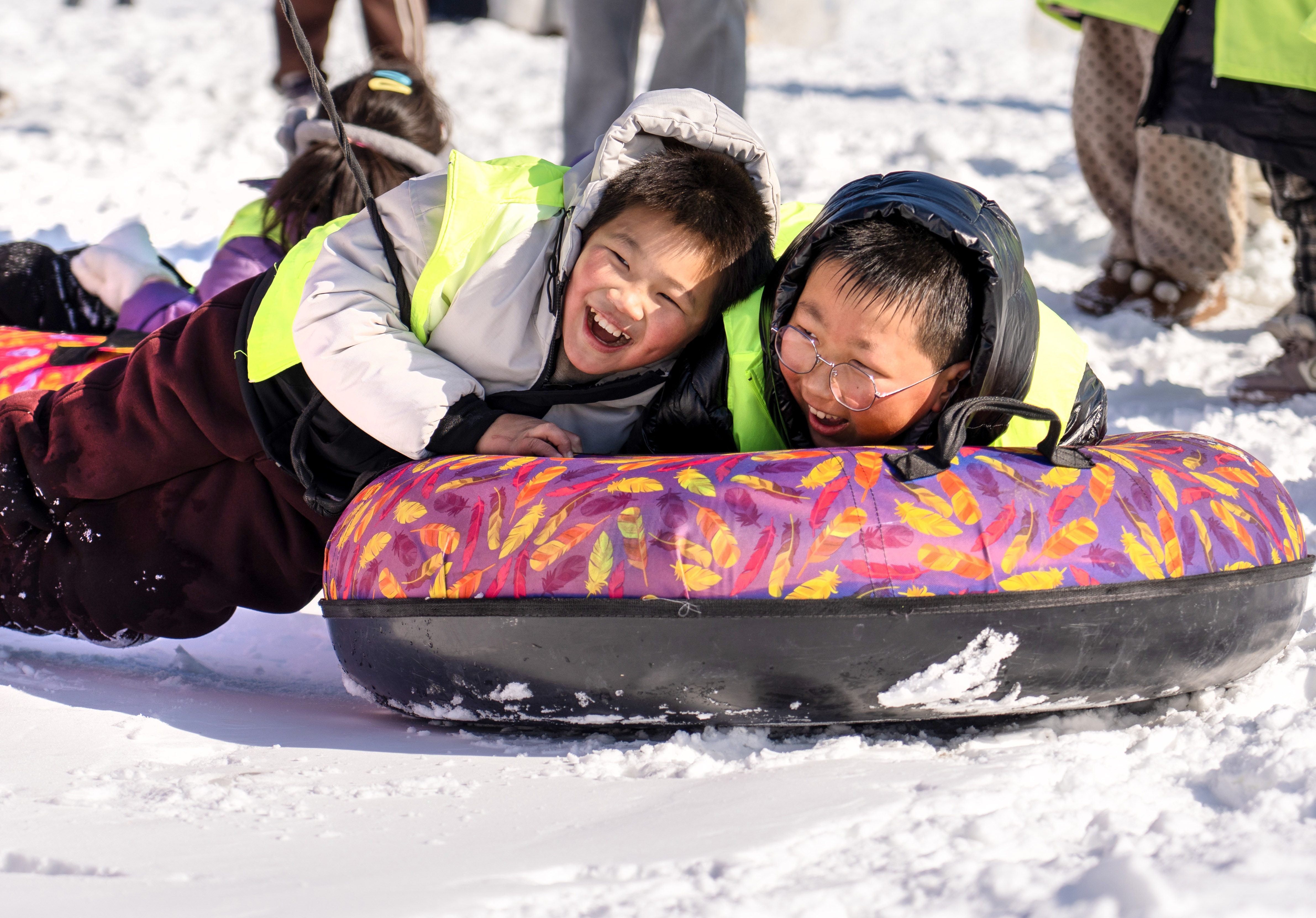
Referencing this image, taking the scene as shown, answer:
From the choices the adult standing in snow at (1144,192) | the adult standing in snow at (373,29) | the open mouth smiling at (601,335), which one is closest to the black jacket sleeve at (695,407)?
the open mouth smiling at (601,335)

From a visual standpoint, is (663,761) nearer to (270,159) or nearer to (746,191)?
(746,191)

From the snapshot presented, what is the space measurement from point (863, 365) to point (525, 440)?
544 mm

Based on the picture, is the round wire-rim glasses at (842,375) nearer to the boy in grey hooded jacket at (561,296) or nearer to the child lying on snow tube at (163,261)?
the boy in grey hooded jacket at (561,296)

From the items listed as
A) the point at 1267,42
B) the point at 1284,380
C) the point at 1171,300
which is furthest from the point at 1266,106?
the point at 1171,300

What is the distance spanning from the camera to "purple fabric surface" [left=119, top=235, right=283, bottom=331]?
2.91m

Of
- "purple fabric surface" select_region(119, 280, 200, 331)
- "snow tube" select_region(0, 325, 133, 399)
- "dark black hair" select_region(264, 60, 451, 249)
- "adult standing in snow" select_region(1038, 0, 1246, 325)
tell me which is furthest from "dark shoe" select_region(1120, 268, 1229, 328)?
"snow tube" select_region(0, 325, 133, 399)

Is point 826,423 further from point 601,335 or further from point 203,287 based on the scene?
point 203,287

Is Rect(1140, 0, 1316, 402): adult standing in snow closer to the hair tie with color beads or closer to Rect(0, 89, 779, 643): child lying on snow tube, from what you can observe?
Rect(0, 89, 779, 643): child lying on snow tube

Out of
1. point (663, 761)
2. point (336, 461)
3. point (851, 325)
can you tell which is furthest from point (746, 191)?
point (663, 761)

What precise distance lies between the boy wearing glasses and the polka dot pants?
84.3 inches

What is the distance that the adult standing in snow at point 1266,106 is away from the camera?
2.85 metres

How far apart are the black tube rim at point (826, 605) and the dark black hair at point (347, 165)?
5.49 feet

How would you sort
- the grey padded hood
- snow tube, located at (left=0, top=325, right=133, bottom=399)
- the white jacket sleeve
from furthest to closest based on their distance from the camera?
snow tube, located at (left=0, top=325, right=133, bottom=399), the grey padded hood, the white jacket sleeve

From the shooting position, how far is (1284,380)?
307cm
